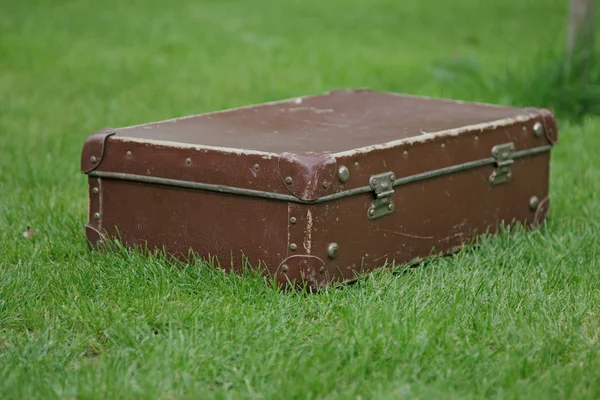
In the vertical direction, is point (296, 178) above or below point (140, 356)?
above

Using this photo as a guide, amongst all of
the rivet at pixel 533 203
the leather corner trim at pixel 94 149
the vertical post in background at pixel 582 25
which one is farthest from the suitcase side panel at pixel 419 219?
the vertical post in background at pixel 582 25

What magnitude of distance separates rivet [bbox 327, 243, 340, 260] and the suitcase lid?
0.51 feet

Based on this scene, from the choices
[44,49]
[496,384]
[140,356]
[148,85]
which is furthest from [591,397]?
[44,49]

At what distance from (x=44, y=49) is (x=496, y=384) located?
6057mm

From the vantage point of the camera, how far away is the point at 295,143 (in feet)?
11.4

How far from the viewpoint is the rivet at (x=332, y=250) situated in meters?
3.24

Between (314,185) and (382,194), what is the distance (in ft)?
1.14

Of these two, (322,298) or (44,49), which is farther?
(44,49)

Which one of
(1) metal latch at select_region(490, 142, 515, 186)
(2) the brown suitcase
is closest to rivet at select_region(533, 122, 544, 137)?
(2) the brown suitcase

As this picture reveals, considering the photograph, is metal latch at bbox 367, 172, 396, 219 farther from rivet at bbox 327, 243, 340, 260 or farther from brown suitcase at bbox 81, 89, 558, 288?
rivet at bbox 327, 243, 340, 260

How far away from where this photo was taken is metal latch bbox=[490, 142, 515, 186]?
391cm

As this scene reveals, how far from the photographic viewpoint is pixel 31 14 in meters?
9.35

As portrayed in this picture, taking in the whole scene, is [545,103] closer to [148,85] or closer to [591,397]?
[148,85]

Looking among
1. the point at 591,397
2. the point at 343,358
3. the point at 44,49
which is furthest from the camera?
the point at 44,49
